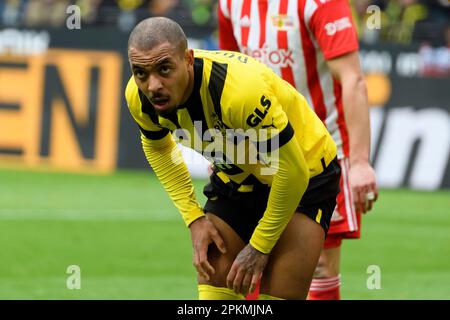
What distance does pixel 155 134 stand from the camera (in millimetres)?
5629

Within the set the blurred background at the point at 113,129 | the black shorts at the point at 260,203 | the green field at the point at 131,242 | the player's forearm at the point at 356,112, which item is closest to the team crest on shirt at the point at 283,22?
the player's forearm at the point at 356,112

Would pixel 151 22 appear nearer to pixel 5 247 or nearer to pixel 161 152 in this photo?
pixel 161 152

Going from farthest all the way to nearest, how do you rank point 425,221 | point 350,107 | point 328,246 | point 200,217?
point 425,221, point 328,246, point 350,107, point 200,217

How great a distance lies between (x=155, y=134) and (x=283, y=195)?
81 cm

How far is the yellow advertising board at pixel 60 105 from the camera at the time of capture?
1630 cm

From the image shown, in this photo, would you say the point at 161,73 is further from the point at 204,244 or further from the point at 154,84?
the point at 204,244

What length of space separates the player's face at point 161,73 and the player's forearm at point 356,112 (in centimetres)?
156

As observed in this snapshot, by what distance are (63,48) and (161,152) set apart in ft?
36.3

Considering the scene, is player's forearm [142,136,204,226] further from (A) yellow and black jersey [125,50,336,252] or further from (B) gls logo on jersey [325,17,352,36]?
(B) gls logo on jersey [325,17,352,36]

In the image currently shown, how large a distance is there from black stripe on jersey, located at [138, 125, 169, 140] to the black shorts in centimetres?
44

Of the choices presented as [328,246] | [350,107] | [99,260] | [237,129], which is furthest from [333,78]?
[99,260]

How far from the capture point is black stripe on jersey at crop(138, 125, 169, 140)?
5611 millimetres

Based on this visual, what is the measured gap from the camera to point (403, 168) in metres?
15.9

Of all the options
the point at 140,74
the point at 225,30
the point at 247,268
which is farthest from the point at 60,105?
the point at 140,74
